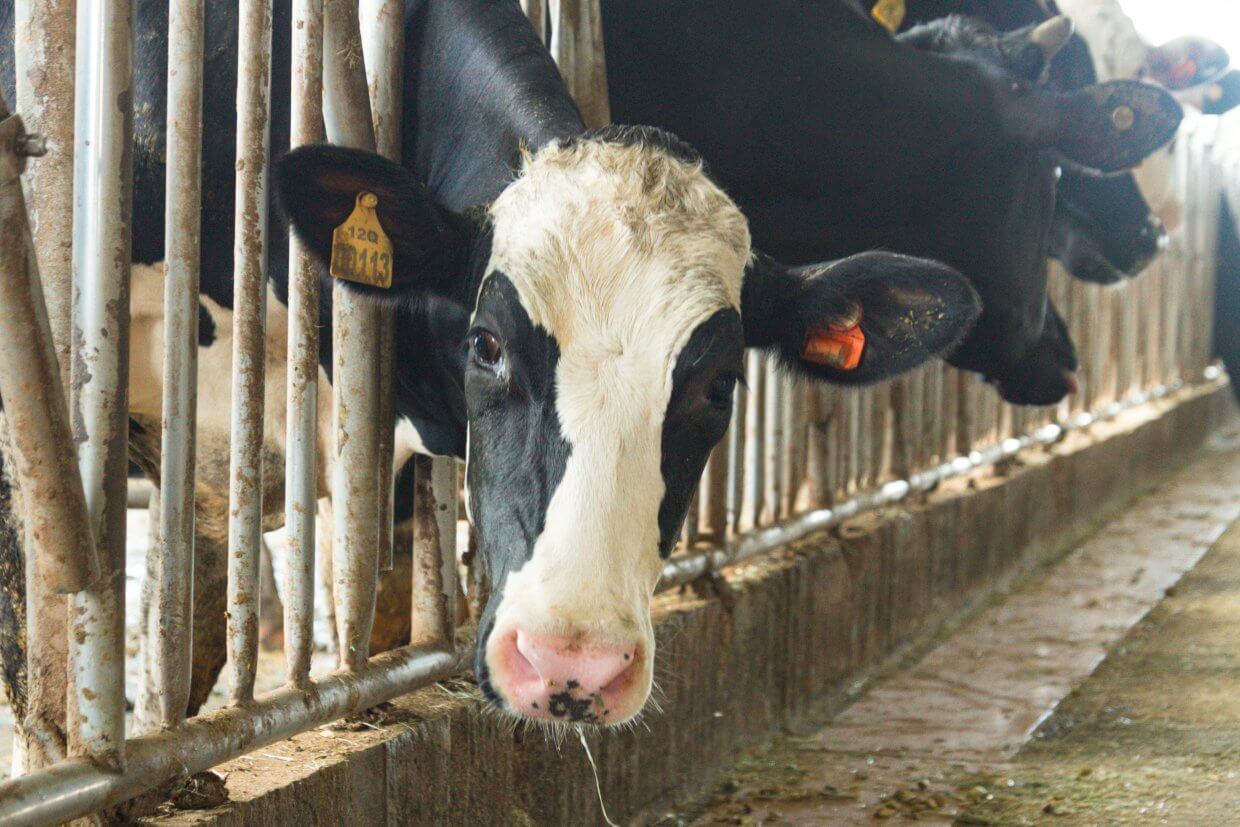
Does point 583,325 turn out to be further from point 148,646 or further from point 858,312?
point 148,646

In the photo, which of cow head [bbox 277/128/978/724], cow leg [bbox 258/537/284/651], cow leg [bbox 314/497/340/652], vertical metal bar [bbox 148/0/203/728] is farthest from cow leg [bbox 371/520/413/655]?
cow leg [bbox 258/537/284/651]

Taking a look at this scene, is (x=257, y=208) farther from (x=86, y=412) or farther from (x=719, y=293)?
(x=719, y=293)

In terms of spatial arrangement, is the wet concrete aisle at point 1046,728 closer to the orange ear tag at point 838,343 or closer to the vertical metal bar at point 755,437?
the vertical metal bar at point 755,437

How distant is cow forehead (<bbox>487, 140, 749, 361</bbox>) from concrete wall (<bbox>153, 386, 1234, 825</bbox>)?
851mm

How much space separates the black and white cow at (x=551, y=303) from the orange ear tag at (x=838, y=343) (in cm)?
1

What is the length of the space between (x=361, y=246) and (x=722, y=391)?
63 cm

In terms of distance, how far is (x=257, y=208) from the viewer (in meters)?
2.33

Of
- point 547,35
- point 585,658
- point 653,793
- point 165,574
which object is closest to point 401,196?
point 165,574

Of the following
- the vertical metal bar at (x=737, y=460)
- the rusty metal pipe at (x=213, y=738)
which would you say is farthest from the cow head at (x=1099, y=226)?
the rusty metal pipe at (x=213, y=738)

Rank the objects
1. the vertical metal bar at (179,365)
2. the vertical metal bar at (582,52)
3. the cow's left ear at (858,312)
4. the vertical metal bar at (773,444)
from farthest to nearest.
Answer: the vertical metal bar at (773,444), the vertical metal bar at (582,52), the cow's left ear at (858,312), the vertical metal bar at (179,365)

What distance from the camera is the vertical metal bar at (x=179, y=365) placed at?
A: 6.84 feet

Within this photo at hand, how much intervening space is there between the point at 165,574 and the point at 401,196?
70 centimetres

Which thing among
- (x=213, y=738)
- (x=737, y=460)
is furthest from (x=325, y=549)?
(x=213, y=738)

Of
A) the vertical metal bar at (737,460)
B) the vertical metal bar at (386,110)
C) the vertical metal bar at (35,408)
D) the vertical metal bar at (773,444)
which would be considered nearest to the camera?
the vertical metal bar at (35,408)
